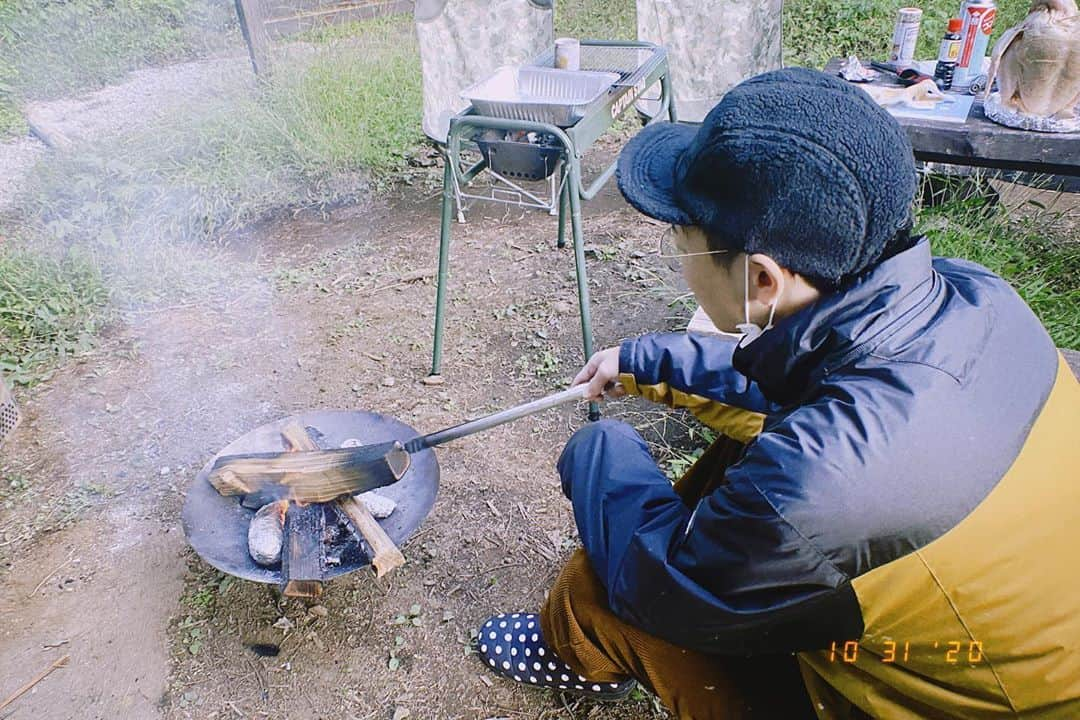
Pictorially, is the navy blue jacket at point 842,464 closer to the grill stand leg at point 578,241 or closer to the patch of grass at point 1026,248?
the grill stand leg at point 578,241

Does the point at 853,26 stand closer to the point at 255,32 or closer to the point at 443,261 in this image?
the point at 255,32

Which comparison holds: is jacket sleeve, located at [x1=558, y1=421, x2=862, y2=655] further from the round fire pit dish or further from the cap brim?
the round fire pit dish

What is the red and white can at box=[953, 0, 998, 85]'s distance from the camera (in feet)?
11.2

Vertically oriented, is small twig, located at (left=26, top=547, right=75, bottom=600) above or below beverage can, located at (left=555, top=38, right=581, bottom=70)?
below

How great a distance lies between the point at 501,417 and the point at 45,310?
3.00 metres

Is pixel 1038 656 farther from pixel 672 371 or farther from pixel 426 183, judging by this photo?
pixel 426 183

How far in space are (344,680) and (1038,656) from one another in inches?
68.8

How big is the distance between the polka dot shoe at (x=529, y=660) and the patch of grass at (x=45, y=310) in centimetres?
269

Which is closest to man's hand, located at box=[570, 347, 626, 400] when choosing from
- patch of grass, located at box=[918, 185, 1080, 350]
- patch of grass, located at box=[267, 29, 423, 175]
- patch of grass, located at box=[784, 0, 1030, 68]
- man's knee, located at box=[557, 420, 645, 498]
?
man's knee, located at box=[557, 420, 645, 498]

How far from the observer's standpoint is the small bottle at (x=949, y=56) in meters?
3.58

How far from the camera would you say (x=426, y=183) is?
16.8 feet

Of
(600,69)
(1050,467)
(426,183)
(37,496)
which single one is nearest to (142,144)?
(426,183)

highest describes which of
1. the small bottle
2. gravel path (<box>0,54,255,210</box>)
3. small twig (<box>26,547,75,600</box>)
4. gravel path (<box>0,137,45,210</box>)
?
the small bottle

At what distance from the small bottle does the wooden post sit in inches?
177
